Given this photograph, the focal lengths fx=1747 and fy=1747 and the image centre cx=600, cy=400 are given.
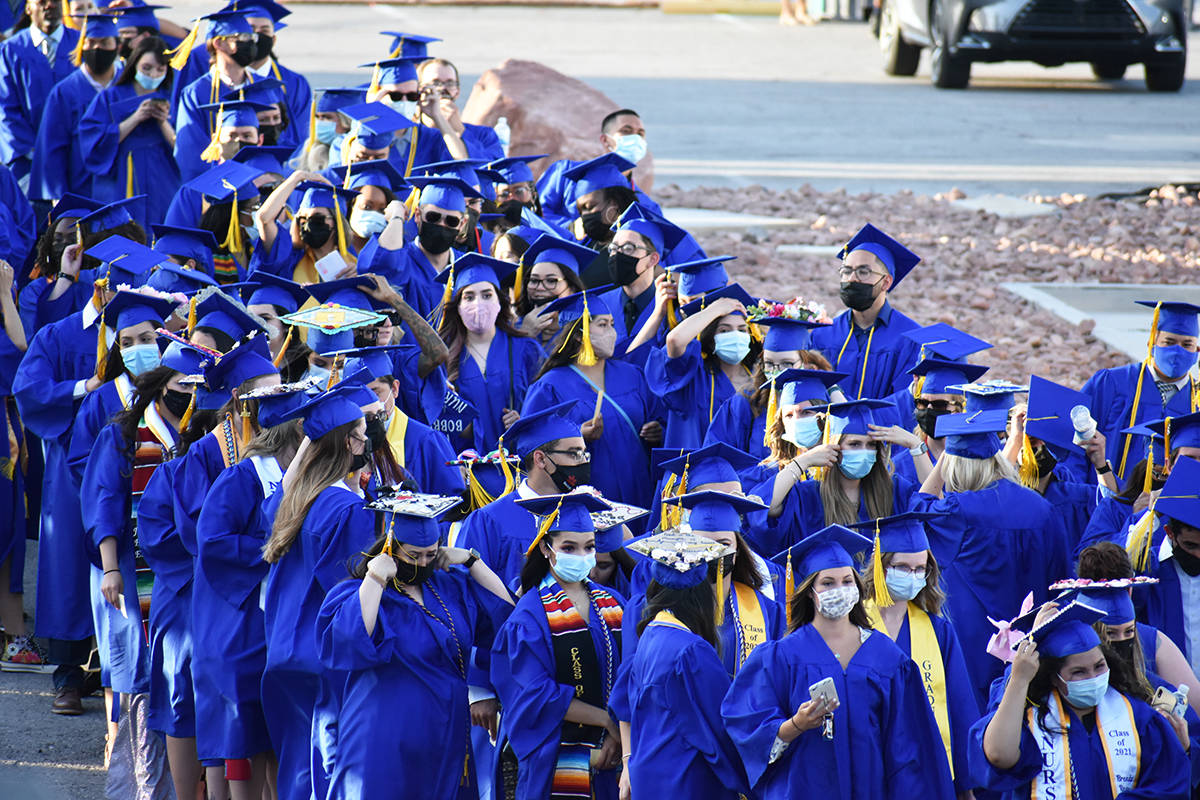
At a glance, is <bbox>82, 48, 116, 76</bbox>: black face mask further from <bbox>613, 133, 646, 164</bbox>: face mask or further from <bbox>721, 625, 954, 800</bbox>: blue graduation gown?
<bbox>721, 625, 954, 800</bbox>: blue graduation gown

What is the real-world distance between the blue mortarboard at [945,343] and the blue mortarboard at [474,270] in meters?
1.98

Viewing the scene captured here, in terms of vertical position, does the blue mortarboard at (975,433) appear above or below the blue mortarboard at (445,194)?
below

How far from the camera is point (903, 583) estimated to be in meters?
5.92

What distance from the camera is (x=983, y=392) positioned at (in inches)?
268

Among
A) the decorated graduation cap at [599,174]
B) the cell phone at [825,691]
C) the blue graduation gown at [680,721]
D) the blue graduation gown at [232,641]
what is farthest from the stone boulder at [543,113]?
the cell phone at [825,691]

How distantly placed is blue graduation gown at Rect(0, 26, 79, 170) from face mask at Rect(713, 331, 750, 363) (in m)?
5.99

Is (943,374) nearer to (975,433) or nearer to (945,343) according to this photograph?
(945,343)

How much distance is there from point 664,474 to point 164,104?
5179mm

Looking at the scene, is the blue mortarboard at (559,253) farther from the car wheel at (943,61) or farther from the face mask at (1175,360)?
the car wheel at (943,61)

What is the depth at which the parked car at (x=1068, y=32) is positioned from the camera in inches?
827

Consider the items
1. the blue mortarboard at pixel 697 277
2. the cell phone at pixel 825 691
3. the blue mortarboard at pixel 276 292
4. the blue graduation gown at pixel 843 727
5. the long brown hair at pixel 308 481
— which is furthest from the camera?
the blue mortarboard at pixel 697 277

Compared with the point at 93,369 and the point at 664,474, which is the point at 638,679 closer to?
the point at 664,474

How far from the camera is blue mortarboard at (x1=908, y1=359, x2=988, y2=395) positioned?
7.41 m

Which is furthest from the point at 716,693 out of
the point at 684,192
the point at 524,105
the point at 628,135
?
the point at 684,192
